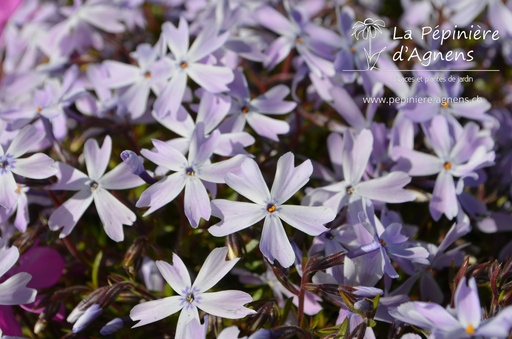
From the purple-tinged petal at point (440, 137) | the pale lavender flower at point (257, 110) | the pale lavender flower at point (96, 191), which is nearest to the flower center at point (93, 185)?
the pale lavender flower at point (96, 191)

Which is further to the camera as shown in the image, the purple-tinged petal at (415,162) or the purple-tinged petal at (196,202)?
the purple-tinged petal at (415,162)

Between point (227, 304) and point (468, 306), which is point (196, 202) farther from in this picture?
point (468, 306)

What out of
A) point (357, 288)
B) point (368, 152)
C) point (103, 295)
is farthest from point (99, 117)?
point (357, 288)

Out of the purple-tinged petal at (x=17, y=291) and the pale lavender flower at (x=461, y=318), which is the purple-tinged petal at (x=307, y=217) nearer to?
the pale lavender flower at (x=461, y=318)

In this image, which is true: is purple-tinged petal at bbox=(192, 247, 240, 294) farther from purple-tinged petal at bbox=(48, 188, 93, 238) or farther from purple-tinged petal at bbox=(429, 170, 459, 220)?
purple-tinged petal at bbox=(429, 170, 459, 220)

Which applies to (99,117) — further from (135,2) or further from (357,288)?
(357,288)

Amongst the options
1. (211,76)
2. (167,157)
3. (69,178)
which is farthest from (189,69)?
(69,178)

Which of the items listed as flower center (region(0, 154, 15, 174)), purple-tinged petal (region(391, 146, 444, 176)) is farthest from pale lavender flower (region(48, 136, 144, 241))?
purple-tinged petal (region(391, 146, 444, 176))
